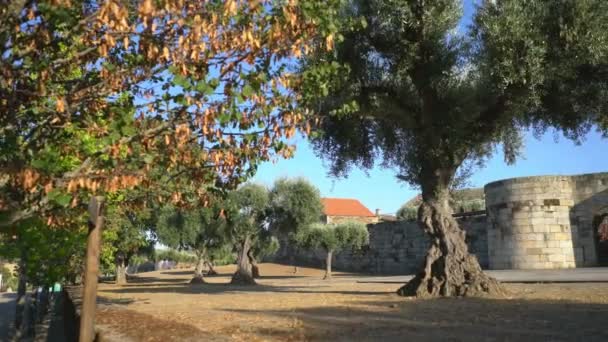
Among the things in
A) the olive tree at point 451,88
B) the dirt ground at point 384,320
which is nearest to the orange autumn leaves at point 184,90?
the dirt ground at point 384,320

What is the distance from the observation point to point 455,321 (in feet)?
34.4

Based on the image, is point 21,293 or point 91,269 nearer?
point 91,269

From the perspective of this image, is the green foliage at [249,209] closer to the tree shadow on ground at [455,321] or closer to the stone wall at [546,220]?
the stone wall at [546,220]

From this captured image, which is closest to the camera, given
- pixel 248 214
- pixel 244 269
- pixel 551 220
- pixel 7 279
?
pixel 551 220

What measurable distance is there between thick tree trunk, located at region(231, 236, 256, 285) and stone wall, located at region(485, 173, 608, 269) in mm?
16460

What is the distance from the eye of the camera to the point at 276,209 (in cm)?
3469

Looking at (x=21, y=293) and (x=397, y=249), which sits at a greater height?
(x=397, y=249)

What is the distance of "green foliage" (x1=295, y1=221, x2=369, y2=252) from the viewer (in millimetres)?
42878

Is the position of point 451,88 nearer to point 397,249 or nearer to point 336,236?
point 336,236

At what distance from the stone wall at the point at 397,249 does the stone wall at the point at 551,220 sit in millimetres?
4955

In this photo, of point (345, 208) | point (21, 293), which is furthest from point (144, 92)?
point (345, 208)

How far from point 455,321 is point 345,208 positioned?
74929 mm

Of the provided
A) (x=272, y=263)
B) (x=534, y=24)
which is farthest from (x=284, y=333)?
(x=272, y=263)

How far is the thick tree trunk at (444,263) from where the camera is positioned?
51.4 ft
